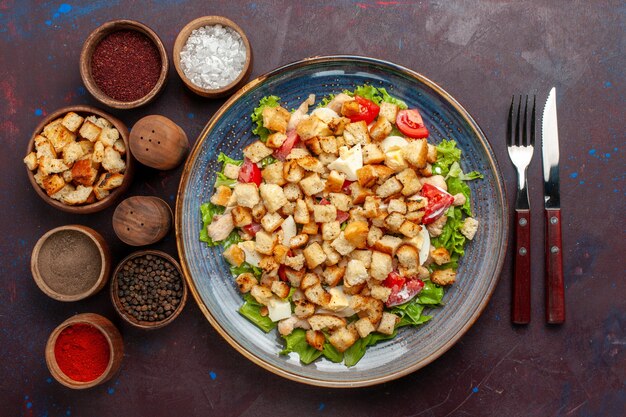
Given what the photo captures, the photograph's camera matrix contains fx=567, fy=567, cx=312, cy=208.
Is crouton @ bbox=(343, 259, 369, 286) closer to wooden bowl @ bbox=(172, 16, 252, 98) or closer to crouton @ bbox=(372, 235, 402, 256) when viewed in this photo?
crouton @ bbox=(372, 235, 402, 256)

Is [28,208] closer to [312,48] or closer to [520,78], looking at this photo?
[312,48]

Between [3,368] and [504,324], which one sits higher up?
[504,324]

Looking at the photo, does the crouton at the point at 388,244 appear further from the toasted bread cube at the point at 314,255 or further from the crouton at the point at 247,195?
the crouton at the point at 247,195

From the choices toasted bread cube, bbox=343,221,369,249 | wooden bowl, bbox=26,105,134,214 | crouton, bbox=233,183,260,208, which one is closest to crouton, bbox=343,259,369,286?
toasted bread cube, bbox=343,221,369,249

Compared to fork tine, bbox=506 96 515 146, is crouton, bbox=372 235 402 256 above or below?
below

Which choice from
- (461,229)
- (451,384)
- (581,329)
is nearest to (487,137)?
(461,229)

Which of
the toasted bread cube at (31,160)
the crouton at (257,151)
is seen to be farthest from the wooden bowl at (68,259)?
the crouton at (257,151)

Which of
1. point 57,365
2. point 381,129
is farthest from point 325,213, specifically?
point 57,365
